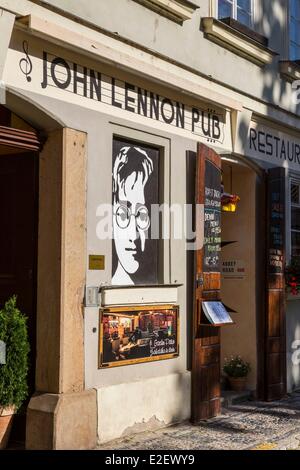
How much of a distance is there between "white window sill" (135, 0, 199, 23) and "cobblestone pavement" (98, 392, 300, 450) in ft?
14.2

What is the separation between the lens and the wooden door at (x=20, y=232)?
642cm

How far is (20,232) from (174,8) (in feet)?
9.74

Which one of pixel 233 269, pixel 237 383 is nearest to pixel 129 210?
pixel 233 269

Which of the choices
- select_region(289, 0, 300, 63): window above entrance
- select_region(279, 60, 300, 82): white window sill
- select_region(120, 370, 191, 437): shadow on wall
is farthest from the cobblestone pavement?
select_region(289, 0, 300, 63): window above entrance

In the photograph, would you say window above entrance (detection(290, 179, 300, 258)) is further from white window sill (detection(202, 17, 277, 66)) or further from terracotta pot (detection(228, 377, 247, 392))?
terracotta pot (detection(228, 377, 247, 392))

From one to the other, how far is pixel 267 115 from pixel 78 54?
3.85 metres

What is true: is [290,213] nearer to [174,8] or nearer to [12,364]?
[174,8]

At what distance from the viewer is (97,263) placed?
652cm

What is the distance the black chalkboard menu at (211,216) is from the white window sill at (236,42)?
5.13 ft

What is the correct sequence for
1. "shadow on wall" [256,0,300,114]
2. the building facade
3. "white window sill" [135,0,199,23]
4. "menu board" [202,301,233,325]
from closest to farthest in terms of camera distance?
the building facade < "white window sill" [135,0,199,23] < "menu board" [202,301,233,325] < "shadow on wall" [256,0,300,114]

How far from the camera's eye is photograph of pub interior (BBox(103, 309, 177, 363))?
660 cm

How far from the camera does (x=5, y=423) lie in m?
6.04

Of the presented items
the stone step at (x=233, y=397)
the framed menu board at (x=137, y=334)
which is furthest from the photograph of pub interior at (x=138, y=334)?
the stone step at (x=233, y=397)
